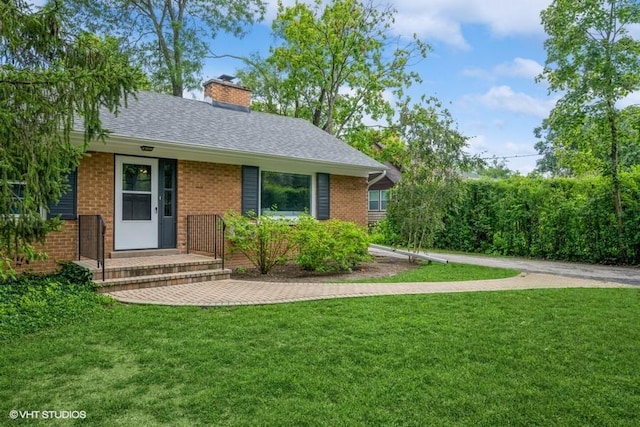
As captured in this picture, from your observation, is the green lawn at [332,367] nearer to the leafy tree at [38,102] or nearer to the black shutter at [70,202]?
the leafy tree at [38,102]

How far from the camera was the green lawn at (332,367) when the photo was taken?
2.86 m

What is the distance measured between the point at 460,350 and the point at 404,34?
20546 mm

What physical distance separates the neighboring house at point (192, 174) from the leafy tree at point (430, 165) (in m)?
1.36

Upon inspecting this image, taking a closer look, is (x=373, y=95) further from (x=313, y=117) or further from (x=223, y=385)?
(x=223, y=385)

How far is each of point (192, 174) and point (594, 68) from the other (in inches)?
416

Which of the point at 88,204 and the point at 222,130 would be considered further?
the point at 222,130

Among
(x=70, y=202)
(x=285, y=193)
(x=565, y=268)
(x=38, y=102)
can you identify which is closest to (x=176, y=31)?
(x=285, y=193)

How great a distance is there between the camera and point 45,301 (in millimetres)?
5500

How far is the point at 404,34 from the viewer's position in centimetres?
2134

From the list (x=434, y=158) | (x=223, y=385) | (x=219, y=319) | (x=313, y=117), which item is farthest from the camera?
(x=313, y=117)

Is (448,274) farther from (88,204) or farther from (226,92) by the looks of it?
(226,92)

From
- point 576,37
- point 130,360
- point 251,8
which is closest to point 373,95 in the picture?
point 251,8

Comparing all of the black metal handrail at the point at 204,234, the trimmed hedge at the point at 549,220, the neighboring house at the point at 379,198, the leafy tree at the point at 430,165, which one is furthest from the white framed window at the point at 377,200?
the black metal handrail at the point at 204,234

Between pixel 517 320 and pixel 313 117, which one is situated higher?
pixel 313 117
